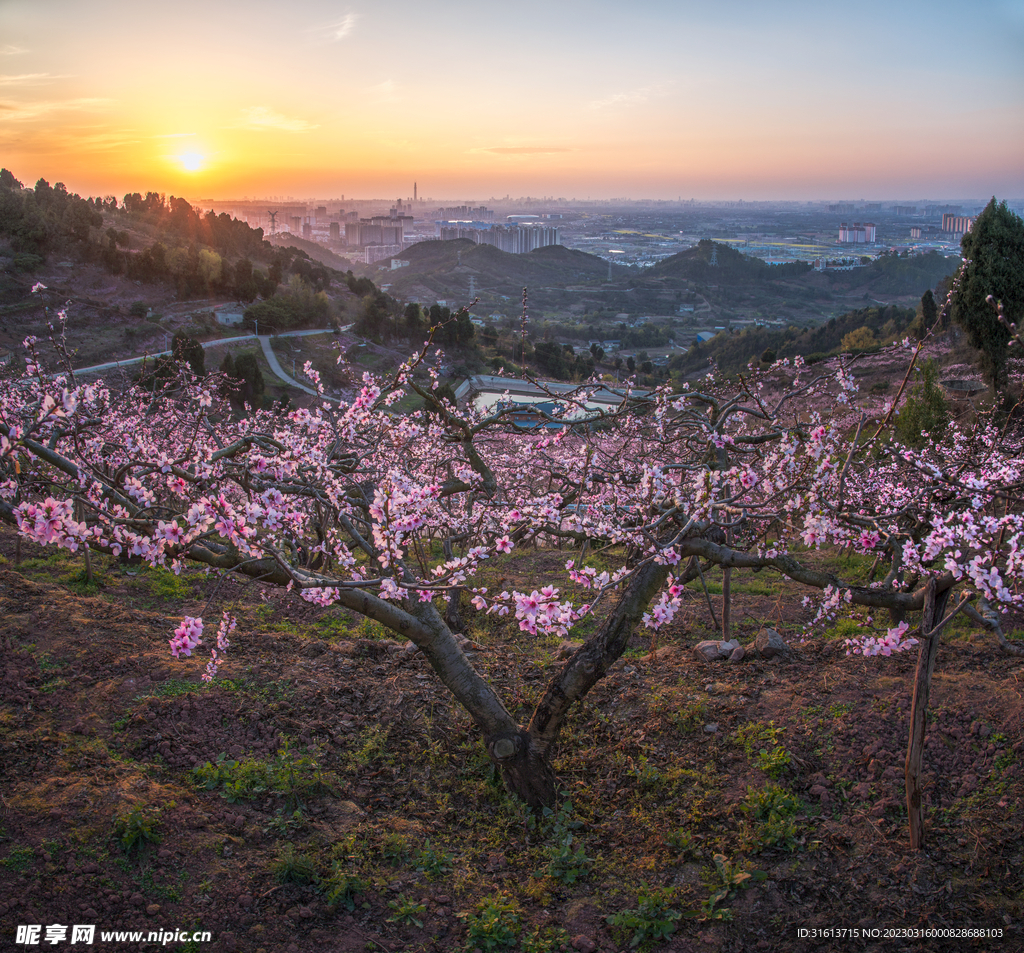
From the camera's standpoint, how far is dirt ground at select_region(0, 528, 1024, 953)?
3.56m

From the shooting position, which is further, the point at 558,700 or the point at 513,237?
the point at 513,237

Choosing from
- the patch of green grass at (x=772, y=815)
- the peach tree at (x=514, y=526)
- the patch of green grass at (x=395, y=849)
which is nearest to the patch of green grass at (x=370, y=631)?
the peach tree at (x=514, y=526)

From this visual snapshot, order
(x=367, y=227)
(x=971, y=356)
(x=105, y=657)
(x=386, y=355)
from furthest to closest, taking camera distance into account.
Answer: (x=367, y=227) → (x=386, y=355) → (x=971, y=356) → (x=105, y=657)

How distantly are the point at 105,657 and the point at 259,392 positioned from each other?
30103mm

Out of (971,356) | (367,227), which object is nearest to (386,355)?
(971,356)

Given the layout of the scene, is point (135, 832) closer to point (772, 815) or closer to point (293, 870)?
point (293, 870)

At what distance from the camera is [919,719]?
3.88 metres

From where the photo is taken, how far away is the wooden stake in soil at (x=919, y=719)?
3854 millimetres

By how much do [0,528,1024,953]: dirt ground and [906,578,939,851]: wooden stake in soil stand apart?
28 cm

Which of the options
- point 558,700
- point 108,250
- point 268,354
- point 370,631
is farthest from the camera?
point 108,250

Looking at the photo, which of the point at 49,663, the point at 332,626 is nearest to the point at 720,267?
the point at 332,626

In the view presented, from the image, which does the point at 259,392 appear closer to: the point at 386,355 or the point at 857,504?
the point at 386,355

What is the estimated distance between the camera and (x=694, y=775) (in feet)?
16.3
